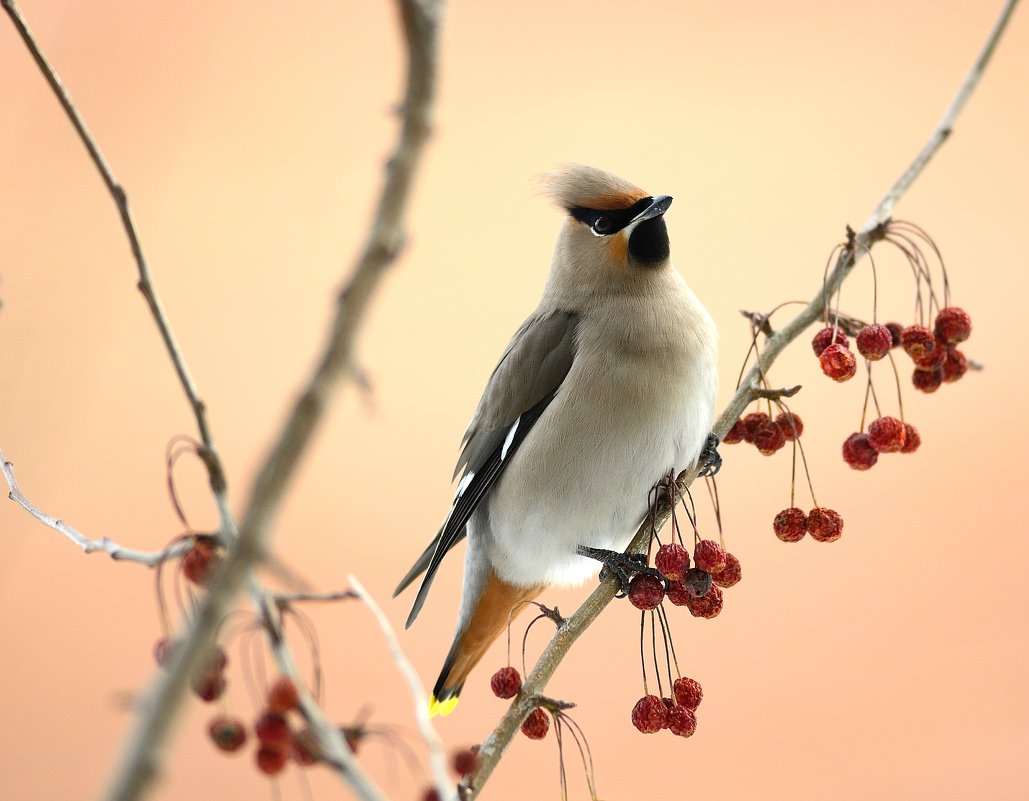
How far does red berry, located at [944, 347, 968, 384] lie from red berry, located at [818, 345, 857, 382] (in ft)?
0.66

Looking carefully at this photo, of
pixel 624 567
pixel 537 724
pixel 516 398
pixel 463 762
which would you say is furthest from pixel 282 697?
pixel 516 398

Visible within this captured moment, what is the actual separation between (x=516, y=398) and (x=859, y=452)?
60 centimetres

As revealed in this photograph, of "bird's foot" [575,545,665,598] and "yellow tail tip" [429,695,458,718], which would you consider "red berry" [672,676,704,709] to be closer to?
"bird's foot" [575,545,665,598]

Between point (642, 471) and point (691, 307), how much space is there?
0.31 metres

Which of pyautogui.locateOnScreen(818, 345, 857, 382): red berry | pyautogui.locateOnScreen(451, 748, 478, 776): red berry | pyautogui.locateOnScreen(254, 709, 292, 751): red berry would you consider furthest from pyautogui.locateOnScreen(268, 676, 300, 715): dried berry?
pyautogui.locateOnScreen(818, 345, 857, 382): red berry

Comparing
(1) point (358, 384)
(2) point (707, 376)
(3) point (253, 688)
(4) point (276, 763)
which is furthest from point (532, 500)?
(1) point (358, 384)

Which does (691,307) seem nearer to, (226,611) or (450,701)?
(450,701)

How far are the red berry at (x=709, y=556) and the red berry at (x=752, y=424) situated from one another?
23 centimetres

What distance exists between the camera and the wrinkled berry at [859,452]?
1.43 metres

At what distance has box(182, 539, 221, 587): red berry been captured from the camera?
76 cm

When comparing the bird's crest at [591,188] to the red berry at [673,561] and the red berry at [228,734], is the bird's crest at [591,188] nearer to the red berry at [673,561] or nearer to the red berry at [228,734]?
the red berry at [673,561]

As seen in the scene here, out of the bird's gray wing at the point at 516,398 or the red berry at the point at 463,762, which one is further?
the bird's gray wing at the point at 516,398

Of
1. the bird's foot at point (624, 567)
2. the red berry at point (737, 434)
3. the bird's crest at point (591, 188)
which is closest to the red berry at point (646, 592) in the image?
the bird's foot at point (624, 567)

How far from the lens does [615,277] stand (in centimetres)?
181
